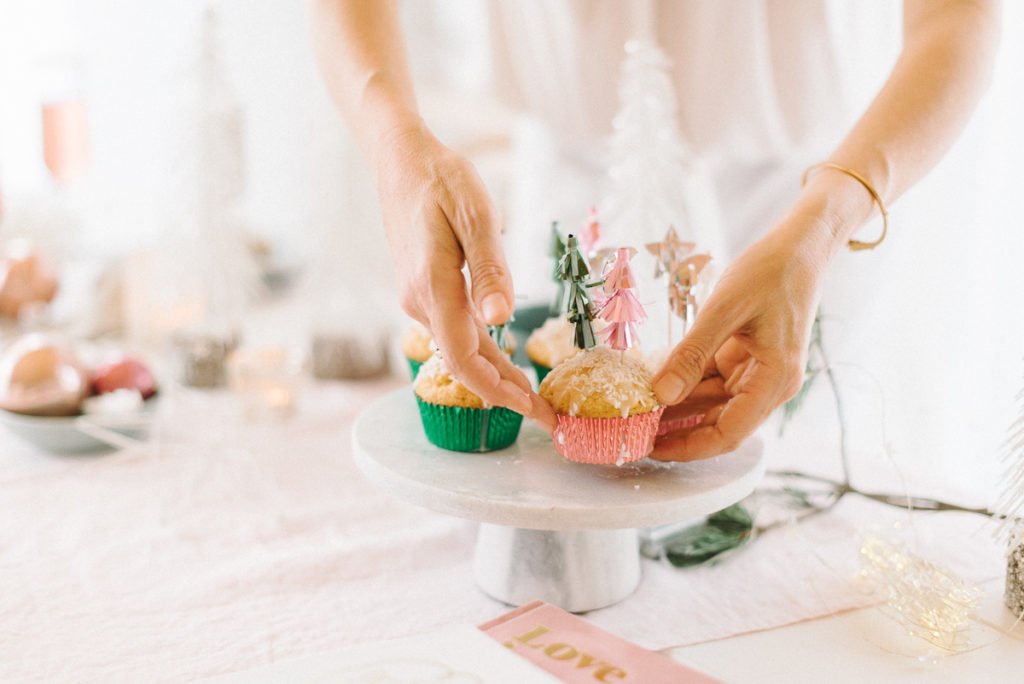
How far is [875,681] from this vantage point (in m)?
0.76

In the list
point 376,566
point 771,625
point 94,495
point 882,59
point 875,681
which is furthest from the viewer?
point 882,59

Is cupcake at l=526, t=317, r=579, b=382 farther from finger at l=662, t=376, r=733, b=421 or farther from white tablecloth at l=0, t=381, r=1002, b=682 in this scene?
white tablecloth at l=0, t=381, r=1002, b=682

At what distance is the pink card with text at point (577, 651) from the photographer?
0.72 meters

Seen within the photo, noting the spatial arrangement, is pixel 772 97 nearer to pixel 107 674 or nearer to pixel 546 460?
pixel 546 460

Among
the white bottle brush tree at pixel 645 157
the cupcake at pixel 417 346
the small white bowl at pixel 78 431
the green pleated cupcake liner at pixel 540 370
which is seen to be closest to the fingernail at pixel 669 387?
the green pleated cupcake liner at pixel 540 370

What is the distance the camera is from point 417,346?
1.08 metres

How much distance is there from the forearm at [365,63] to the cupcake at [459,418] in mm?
250

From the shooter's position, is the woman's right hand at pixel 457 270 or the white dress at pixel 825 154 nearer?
the woman's right hand at pixel 457 270

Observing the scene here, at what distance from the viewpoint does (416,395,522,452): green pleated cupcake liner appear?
34.8 inches

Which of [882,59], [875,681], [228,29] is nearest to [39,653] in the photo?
[875,681]

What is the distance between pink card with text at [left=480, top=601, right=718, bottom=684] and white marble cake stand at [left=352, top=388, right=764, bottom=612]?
83mm

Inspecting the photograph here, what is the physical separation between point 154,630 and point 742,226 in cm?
128

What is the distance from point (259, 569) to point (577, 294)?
Answer: 472mm

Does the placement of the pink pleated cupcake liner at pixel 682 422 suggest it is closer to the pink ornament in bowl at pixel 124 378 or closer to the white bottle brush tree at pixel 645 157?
the white bottle brush tree at pixel 645 157
